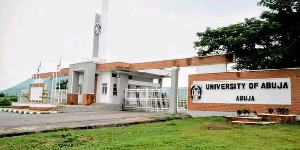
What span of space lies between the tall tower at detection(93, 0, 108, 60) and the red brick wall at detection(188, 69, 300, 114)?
1009 centimetres

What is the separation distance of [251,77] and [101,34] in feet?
44.2

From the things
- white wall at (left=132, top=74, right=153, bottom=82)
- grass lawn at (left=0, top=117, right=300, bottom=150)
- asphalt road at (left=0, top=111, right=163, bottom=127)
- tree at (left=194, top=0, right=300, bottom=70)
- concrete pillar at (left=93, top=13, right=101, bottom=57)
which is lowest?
asphalt road at (left=0, top=111, right=163, bottom=127)

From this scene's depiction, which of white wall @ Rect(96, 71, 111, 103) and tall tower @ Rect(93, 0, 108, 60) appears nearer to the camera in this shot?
white wall @ Rect(96, 71, 111, 103)

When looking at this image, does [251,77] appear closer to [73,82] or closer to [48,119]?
[48,119]

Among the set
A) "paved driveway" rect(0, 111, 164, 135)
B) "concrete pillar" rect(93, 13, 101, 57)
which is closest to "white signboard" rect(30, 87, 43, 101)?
"concrete pillar" rect(93, 13, 101, 57)

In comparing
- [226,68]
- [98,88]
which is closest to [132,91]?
[98,88]

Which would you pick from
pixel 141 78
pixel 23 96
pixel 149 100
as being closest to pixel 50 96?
pixel 23 96

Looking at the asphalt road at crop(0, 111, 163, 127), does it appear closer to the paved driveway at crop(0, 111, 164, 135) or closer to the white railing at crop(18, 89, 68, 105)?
the paved driveway at crop(0, 111, 164, 135)

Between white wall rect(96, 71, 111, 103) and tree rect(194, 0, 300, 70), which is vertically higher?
tree rect(194, 0, 300, 70)

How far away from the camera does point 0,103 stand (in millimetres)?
24625

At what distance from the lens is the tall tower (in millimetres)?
21203

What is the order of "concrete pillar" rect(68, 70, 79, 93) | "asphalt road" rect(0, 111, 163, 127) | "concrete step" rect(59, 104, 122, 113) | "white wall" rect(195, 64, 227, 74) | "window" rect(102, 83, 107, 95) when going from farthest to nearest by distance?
1. "concrete pillar" rect(68, 70, 79, 93)
2. "window" rect(102, 83, 107, 95)
3. "concrete step" rect(59, 104, 122, 113)
4. "white wall" rect(195, 64, 227, 74)
5. "asphalt road" rect(0, 111, 163, 127)

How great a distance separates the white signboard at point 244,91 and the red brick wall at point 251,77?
0.44ft

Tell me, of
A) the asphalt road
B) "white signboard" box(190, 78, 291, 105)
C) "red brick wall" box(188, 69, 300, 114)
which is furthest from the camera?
"white signboard" box(190, 78, 291, 105)
